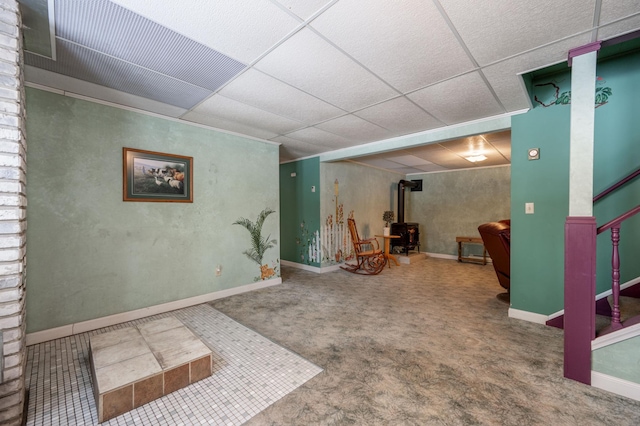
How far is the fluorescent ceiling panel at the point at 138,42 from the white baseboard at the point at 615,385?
3.52 metres

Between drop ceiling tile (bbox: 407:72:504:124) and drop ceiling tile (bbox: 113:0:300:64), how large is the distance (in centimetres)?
155

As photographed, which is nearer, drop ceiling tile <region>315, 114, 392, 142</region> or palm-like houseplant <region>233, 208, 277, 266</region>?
drop ceiling tile <region>315, 114, 392, 142</region>

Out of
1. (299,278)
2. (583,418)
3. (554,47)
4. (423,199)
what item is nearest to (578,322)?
(583,418)

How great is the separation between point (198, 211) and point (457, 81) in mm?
3406

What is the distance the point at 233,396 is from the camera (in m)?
1.72

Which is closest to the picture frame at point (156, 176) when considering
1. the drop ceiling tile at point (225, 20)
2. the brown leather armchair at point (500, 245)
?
the drop ceiling tile at point (225, 20)

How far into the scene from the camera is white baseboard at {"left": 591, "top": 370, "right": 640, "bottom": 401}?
1635 millimetres

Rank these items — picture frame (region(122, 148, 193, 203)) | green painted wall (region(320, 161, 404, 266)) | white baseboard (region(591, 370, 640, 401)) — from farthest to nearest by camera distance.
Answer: green painted wall (region(320, 161, 404, 266)) < picture frame (region(122, 148, 193, 203)) < white baseboard (region(591, 370, 640, 401))

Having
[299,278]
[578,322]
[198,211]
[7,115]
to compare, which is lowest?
[299,278]

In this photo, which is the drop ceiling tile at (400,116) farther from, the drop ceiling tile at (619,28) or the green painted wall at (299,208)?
the green painted wall at (299,208)

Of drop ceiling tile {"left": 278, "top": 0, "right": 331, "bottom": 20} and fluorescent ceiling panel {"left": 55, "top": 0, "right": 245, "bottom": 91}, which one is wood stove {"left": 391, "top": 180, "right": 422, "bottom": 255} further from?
drop ceiling tile {"left": 278, "top": 0, "right": 331, "bottom": 20}

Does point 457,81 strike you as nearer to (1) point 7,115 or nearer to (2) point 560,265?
(2) point 560,265

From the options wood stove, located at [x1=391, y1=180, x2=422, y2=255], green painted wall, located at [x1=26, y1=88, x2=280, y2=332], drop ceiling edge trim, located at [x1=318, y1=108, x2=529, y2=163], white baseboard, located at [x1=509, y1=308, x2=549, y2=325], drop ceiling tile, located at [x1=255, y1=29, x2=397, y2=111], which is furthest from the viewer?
wood stove, located at [x1=391, y1=180, x2=422, y2=255]

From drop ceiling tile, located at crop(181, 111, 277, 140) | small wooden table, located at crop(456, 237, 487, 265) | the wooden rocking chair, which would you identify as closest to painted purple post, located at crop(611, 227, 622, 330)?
the wooden rocking chair
